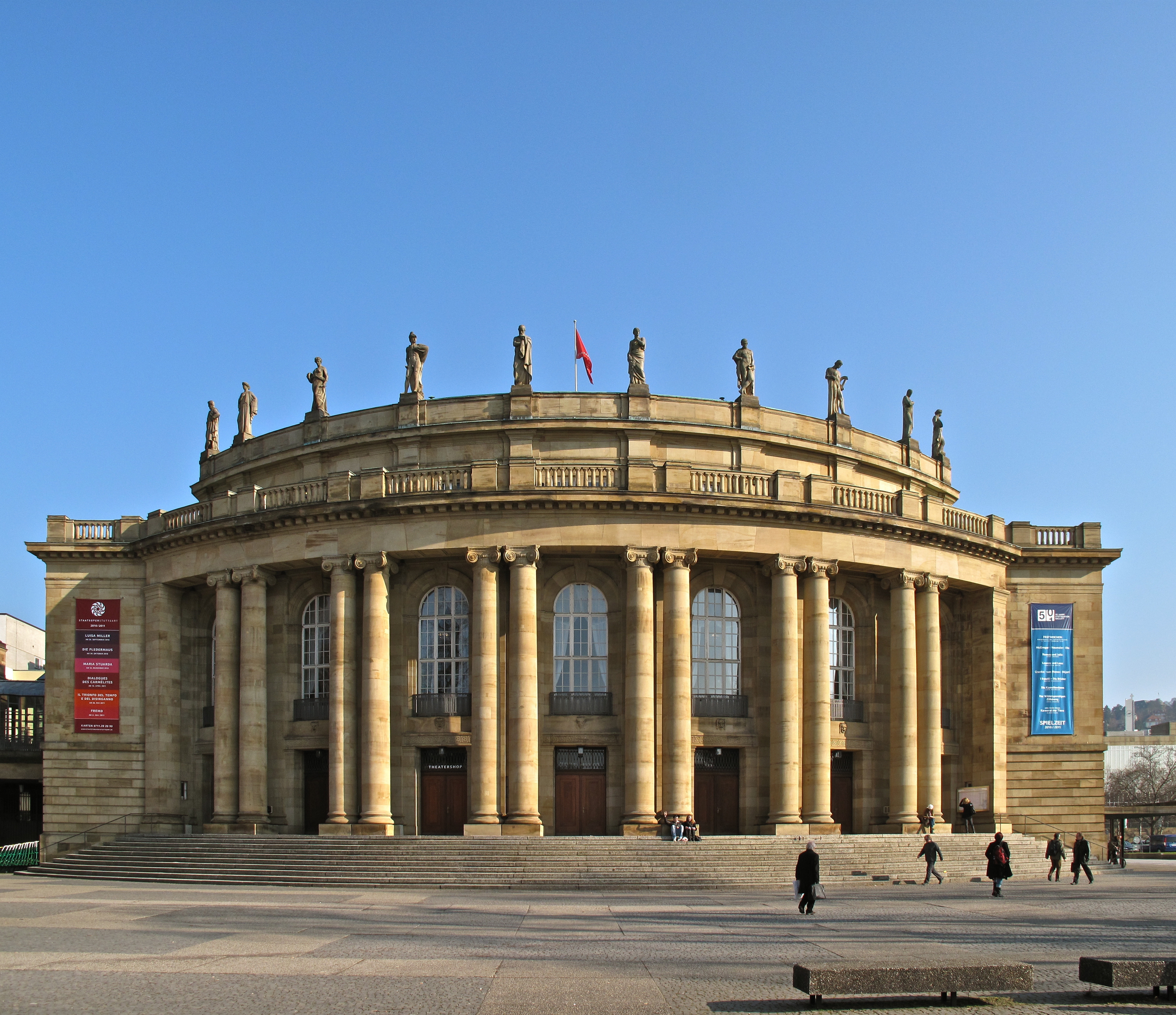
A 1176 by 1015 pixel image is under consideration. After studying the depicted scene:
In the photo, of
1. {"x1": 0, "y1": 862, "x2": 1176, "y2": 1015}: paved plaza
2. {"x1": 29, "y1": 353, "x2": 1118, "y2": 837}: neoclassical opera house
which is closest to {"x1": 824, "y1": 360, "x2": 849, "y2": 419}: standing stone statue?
{"x1": 29, "y1": 353, "x2": 1118, "y2": 837}: neoclassical opera house

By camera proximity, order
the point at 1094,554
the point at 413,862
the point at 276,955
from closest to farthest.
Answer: the point at 276,955 → the point at 413,862 → the point at 1094,554

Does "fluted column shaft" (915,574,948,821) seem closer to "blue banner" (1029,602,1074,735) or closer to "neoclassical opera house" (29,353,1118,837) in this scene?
"neoclassical opera house" (29,353,1118,837)

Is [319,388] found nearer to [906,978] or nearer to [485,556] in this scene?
[485,556]

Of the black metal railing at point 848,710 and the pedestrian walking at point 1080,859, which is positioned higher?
the black metal railing at point 848,710

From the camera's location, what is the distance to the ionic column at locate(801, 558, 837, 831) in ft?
152

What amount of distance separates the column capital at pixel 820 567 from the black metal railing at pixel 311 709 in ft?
60.1

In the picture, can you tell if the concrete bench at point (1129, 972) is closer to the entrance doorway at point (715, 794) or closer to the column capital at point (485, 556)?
the column capital at point (485, 556)

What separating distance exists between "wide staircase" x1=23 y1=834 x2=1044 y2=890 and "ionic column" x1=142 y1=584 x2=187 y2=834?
7.60m

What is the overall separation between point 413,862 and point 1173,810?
203 ft

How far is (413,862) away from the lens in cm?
3972

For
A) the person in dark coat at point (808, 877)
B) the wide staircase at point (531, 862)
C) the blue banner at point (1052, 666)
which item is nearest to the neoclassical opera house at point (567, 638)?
the blue banner at point (1052, 666)

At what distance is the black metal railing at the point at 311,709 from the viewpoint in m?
48.8

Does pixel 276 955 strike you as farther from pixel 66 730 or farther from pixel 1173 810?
pixel 1173 810

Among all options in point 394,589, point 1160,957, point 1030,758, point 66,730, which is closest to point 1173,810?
point 1030,758
